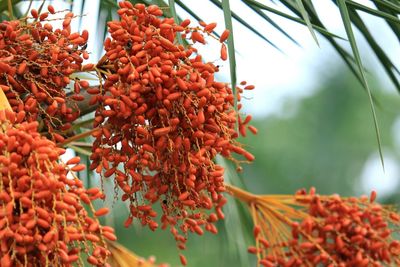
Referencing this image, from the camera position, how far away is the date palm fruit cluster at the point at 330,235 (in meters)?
2.19

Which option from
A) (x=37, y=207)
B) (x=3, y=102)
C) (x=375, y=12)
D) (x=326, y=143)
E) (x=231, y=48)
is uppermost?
(x=326, y=143)

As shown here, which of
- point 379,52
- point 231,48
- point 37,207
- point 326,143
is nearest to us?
point 37,207

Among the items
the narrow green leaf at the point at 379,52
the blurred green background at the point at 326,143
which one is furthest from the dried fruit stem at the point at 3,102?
the blurred green background at the point at 326,143

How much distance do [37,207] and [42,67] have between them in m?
0.41

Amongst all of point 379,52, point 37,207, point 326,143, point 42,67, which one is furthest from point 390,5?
point 326,143

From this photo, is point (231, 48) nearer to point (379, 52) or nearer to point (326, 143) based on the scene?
point (379, 52)

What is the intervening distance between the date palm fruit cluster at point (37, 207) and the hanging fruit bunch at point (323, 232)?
91 centimetres

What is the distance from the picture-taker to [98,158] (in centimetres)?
165

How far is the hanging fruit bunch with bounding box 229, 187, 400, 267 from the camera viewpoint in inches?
86.3

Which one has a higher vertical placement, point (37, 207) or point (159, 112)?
point (159, 112)

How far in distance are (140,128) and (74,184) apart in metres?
0.23

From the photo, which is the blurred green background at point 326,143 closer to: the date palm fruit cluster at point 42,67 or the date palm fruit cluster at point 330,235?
the date palm fruit cluster at point 330,235

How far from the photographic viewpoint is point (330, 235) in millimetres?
2248

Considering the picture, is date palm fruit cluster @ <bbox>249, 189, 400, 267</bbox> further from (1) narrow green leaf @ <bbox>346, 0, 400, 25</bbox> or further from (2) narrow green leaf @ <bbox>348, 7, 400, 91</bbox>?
(1) narrow green leaf @ <bbox>346, 0, 400, 25</bbox>
